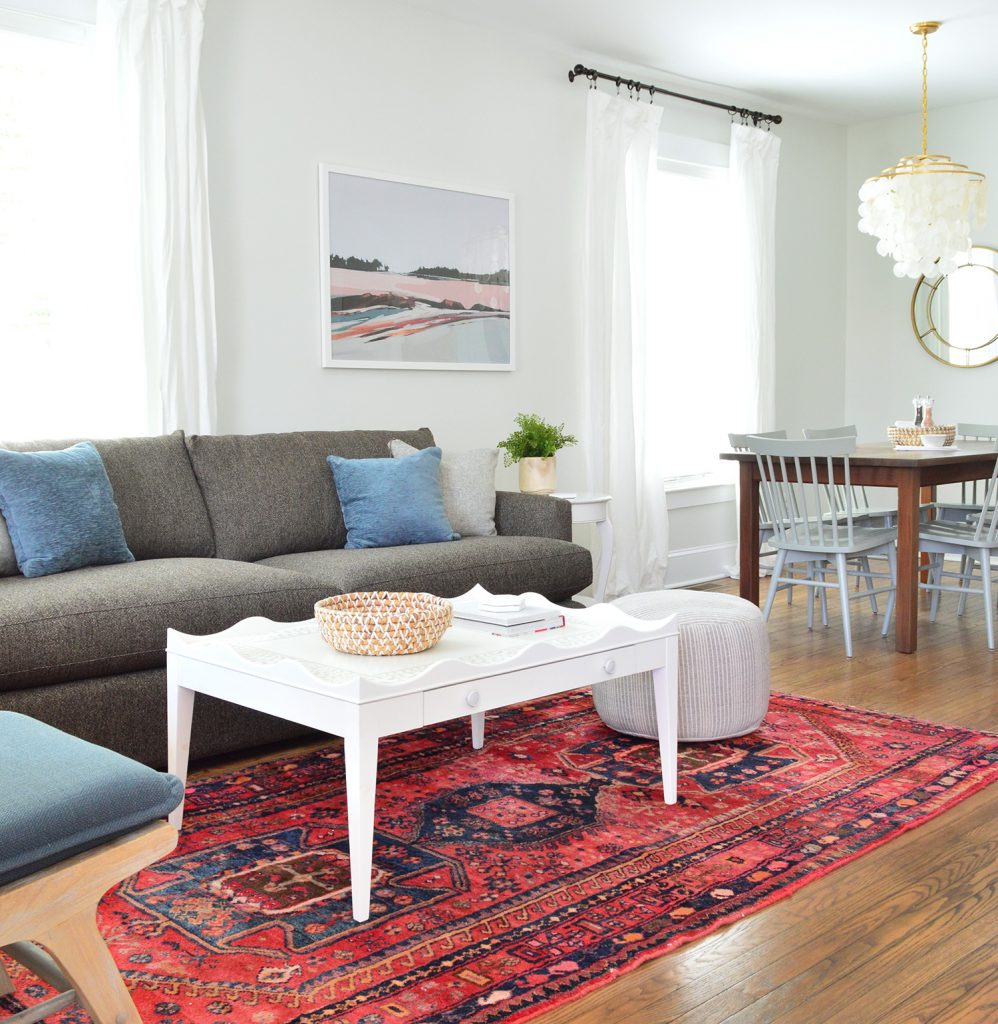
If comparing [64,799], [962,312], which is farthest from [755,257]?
[64,799]

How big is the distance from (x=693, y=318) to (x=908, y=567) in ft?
7.66

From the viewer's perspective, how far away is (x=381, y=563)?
11.8 ft

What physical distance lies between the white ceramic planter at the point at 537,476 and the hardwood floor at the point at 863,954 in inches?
94.4

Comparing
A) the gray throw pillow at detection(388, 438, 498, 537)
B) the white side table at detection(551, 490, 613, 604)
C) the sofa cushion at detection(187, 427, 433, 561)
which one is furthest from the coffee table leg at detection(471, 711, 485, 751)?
the white side table at detection(551, 490, 613, 604)

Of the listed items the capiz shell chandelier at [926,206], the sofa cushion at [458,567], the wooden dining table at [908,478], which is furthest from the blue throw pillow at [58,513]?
the capiz shell chandelier at [926,206]

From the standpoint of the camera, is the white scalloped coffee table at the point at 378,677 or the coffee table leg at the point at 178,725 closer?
the white scalloped coffee table at the point at 378,677

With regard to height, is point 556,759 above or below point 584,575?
below

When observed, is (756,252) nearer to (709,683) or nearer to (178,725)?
(709,683)

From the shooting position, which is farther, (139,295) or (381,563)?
(139,295)

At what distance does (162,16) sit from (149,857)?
10.7 ft

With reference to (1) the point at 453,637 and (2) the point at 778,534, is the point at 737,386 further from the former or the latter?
(1) the point at 453,637

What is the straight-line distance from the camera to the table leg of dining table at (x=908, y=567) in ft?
14.7

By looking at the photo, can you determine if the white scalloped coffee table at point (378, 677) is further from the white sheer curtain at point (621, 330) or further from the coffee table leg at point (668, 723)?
the white sheer curtain at point (621, 330)

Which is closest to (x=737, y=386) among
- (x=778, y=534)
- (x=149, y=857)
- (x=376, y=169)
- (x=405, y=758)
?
(x=778, y=534)
